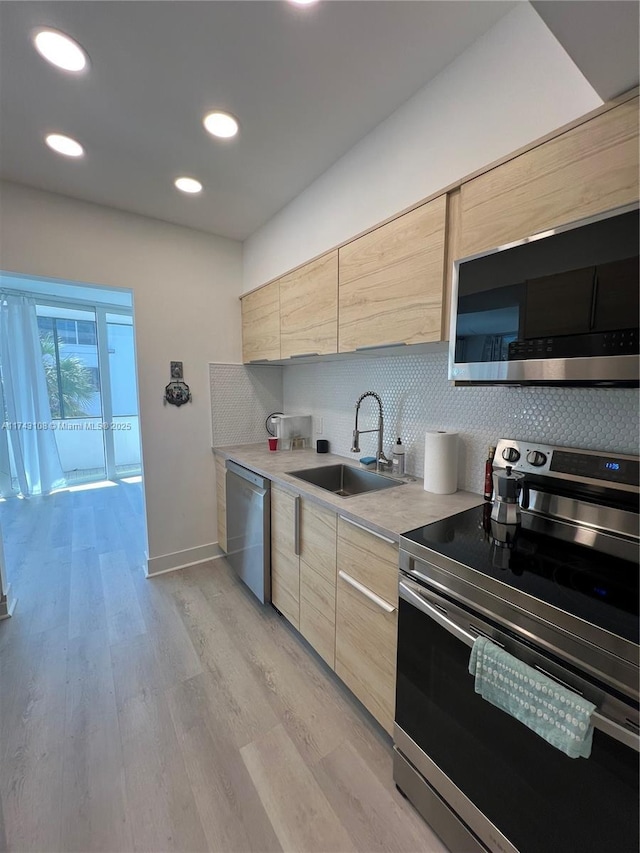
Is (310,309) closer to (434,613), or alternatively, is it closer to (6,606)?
(434,613)

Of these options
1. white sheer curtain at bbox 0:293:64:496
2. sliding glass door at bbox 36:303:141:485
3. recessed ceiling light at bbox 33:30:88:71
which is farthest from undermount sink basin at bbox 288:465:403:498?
white sheer curtain at bbox 0:293:64:496

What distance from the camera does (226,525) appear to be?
A: 2.56 metres

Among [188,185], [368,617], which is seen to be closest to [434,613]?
[368,617]

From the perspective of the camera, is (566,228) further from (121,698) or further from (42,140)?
(121,698)

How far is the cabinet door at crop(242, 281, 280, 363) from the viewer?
2311mm

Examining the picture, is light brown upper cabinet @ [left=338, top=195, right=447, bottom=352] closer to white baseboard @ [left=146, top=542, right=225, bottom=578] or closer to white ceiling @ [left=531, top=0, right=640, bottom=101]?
white ceiling @ [left=531, top=0, right=640, bottom=101]

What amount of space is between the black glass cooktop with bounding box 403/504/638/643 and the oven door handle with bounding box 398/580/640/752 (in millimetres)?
168

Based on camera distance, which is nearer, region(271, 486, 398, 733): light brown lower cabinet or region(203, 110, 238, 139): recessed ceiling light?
region(271, 486, 398, 733): light brown lower cabinet

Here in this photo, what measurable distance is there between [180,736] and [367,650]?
0.85m

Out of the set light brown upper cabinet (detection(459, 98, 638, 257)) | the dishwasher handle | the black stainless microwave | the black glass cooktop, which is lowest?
the dishwasher handle

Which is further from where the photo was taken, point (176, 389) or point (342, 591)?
point (176, 389)

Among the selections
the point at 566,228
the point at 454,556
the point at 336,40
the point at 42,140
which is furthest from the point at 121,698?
the point at 336,40

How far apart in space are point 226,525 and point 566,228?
2.51 m

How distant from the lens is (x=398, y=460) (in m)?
1.86
